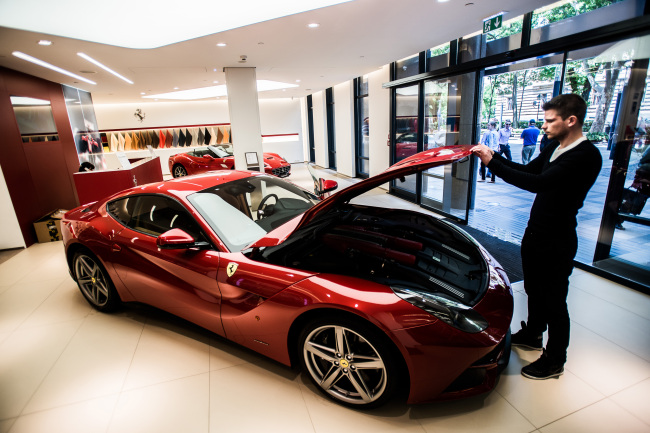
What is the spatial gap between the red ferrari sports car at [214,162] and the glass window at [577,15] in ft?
20.7

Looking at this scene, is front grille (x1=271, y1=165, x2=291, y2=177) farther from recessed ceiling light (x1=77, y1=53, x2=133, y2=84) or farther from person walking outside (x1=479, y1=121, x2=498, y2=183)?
person walking outside (x1=479, y1=121, x2=498, y2=183)

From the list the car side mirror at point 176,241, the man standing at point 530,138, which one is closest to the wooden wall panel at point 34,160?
the car side mirror at point 176,241

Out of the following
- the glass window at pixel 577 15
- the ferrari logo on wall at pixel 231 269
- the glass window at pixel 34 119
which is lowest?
the ferrari logo on wall at pixel 231 269

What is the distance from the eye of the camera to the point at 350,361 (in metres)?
1.74

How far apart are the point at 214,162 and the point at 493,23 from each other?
293 inches

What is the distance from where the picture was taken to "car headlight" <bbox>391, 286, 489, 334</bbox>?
1.54m

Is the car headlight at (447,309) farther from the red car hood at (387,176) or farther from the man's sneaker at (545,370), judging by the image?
the man's sneaker at (545,370)

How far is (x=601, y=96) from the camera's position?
3471mm

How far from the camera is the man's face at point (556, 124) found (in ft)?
5.81

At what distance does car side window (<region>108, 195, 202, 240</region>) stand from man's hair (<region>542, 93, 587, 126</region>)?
236cm

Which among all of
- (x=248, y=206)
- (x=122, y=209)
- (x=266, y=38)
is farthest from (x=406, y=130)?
(x=122, y=209)

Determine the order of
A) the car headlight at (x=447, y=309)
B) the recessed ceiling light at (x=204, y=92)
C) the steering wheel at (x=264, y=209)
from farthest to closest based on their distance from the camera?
1. the recessed ceiling light at (x=204, y=92)
2. the steering wheel at (x=264, y=209)
3. the car headlight at (x=447, y=309)

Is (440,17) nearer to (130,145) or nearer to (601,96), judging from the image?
(601,96)

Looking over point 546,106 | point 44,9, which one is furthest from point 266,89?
point 546,106
